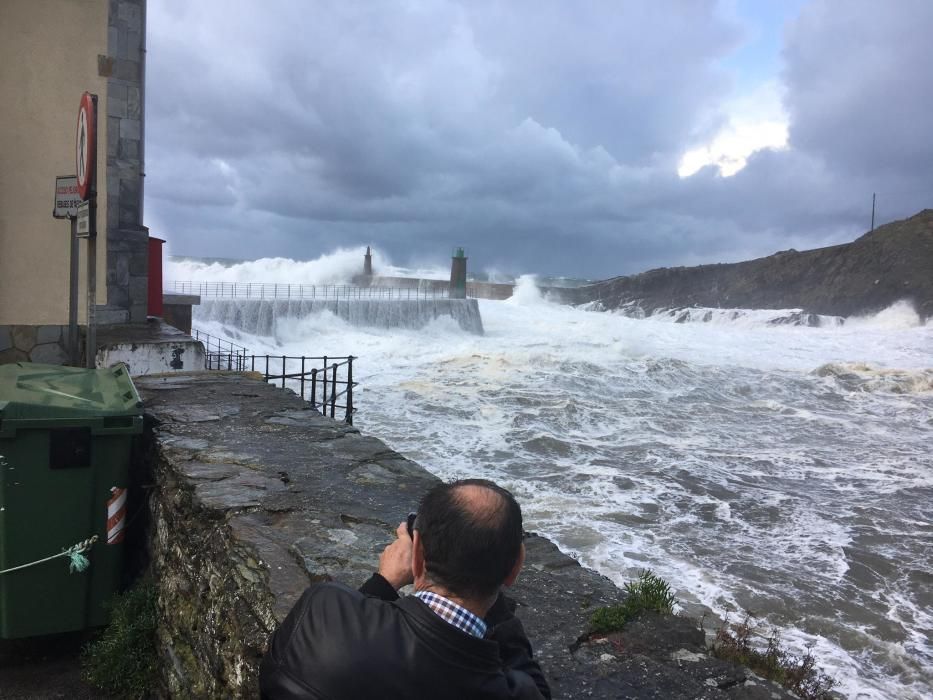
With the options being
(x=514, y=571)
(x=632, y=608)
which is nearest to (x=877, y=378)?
(x=632, y=608)

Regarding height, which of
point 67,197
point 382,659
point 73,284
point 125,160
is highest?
point 125,160

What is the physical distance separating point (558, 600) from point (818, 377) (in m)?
22.3

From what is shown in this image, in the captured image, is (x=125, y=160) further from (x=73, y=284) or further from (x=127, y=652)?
(x=127, y=652)

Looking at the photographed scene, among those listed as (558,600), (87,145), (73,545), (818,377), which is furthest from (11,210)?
(818,377)

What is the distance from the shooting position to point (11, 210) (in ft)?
22.9

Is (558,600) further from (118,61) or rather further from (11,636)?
(118,61)

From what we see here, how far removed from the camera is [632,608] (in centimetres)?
249

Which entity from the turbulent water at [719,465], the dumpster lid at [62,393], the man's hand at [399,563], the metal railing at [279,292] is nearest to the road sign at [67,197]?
the dumpster lid at [62,393]

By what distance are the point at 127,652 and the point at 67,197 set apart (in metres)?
3.18

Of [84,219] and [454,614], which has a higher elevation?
[84,219]

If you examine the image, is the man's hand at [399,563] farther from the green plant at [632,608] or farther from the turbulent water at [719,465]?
the turbulent water at [719,465]

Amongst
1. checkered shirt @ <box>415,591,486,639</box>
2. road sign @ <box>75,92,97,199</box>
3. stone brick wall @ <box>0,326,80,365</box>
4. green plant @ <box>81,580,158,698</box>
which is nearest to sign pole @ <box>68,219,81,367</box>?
road sign @ <box>75,92,97,199</box>

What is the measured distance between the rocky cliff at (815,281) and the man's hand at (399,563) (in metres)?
45.7

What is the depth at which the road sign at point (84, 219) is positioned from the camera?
4148 mm
